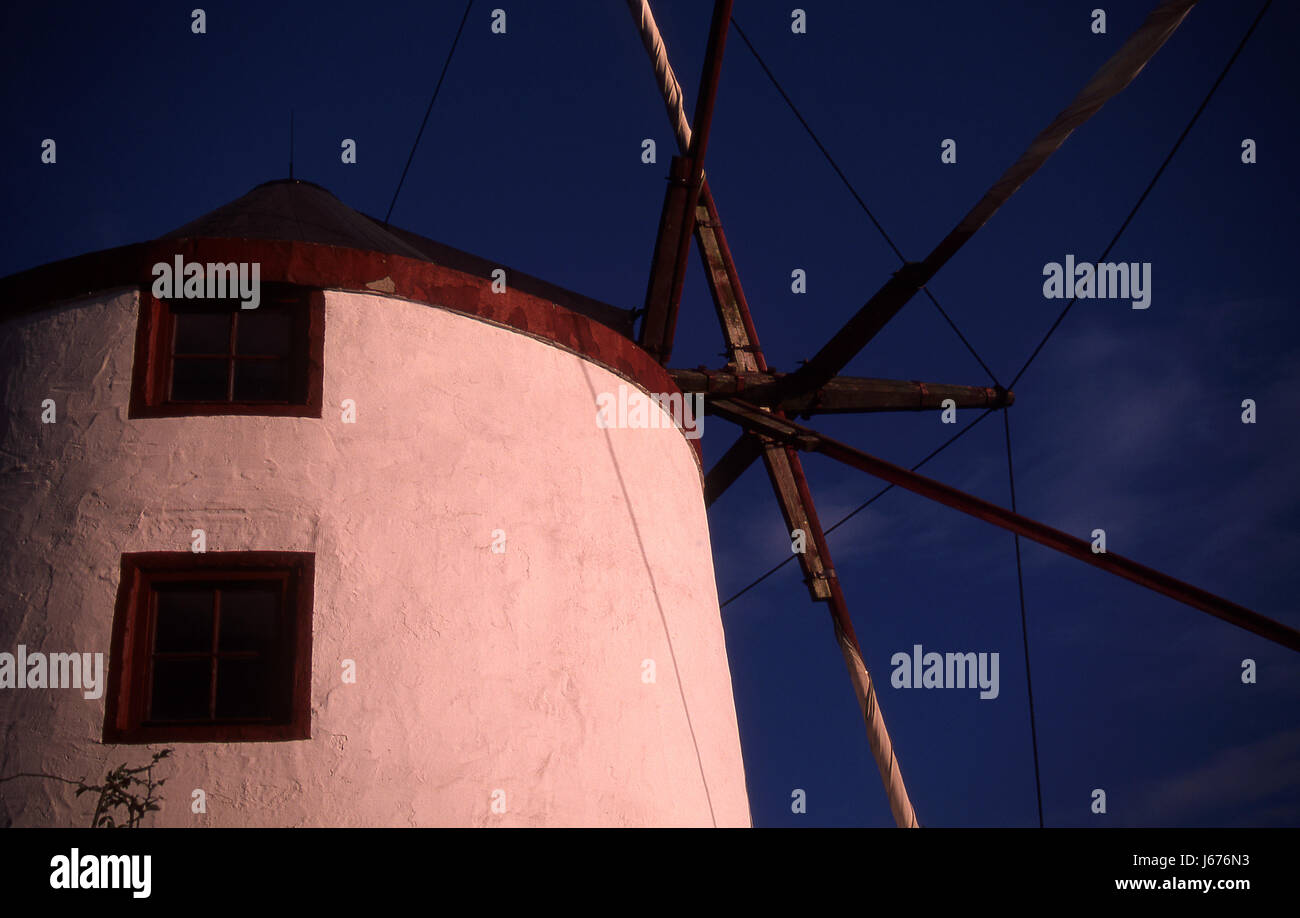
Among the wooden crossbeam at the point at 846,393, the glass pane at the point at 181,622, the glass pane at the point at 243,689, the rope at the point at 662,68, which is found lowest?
the glass pane at the point at 243,689

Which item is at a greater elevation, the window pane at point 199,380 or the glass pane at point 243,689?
the window pane at point 199,380

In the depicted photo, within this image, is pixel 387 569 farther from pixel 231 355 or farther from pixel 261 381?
pixel 231 355

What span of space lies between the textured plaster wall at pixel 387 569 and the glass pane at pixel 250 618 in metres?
0.24

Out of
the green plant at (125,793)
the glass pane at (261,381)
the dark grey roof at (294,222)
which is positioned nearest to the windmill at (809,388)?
the dark grey roof at (294,222)

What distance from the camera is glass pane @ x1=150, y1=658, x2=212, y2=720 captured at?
21.7ft

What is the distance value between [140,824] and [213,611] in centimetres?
114

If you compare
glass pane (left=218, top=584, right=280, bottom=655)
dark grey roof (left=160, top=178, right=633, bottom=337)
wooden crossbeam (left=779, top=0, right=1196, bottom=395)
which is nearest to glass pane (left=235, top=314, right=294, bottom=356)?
dark grey roof (left=160, top=178, right=633, bottom=337)

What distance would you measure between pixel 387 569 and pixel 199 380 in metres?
1.65

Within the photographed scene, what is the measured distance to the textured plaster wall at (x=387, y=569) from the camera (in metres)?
6.48

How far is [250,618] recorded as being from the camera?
6.77m

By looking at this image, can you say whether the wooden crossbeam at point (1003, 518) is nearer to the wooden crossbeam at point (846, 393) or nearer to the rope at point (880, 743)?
the wooden crossbeam at point (846, 393)
